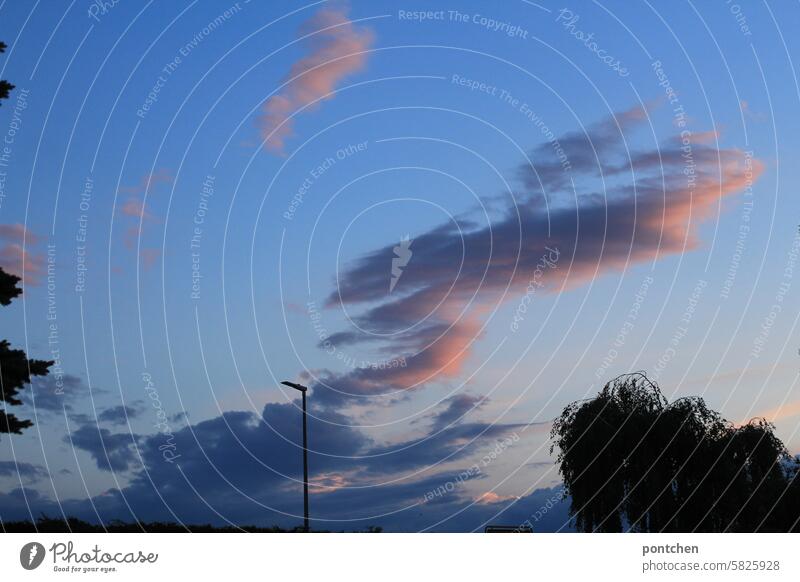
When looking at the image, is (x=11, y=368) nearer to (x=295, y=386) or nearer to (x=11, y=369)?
(x=11, y=369)

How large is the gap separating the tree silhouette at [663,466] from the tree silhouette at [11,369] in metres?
26.1

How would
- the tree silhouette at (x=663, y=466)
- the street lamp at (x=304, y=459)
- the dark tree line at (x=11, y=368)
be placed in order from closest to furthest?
the dark tree line at (x=11, y=368)
the street lamp at (x=304, y=459)
the tree silhouette at (x=663, y=466)

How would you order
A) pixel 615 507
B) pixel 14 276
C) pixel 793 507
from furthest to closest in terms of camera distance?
pixel 793 507 → pixel 615 507 → pixel 14 276

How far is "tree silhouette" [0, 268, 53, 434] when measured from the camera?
32.4 m

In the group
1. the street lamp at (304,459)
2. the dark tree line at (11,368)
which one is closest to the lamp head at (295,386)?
the street lamp at (304,459)

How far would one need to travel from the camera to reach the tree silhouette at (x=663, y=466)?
4697 centimetres

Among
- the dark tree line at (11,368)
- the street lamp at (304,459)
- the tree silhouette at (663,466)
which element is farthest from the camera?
the tree silhouette at (663,466)

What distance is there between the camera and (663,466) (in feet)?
157

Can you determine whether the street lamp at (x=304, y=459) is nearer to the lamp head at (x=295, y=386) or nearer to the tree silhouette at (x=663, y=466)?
the lamp head at (x=295, y=386)
